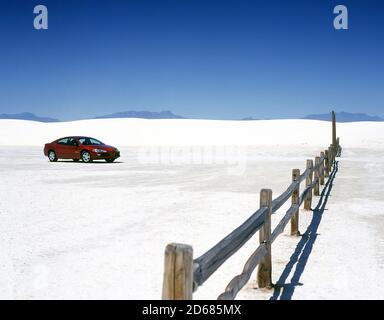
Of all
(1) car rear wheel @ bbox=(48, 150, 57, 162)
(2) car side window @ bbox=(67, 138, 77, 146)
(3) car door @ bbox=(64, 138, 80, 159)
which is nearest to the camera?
(3) car door @ bbox=(64, 138, 80, 159)

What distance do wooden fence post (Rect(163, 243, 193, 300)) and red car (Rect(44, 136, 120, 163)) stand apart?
22969 millimetres

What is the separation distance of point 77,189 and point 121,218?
495 centimetres

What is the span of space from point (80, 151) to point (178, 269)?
23.7 m

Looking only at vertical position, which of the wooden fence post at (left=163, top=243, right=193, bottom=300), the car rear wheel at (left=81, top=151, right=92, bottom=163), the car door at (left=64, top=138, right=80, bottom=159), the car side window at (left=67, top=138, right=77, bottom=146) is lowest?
the wooden fence post at (left=163, top=243, right=193, bottom=300)

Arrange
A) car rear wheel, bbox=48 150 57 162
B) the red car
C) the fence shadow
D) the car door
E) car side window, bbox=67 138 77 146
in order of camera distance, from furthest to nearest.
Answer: car rear wheel, bbox=48 150 57 162 < car side window, bbox=67 138 77 146 < the car door < the red car < the fence shadow

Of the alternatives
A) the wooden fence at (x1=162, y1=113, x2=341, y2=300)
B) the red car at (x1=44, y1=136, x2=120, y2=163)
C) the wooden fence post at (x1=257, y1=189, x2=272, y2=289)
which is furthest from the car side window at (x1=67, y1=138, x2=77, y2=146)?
the wooden fence post at (x1=257, y1=189, x2=272, y2=289)

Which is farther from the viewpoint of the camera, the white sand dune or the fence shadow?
the white sand dune

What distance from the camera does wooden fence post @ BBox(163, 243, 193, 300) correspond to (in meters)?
2.79

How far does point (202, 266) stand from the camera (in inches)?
125

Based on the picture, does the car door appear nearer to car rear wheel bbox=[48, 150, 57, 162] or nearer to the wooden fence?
car rear wheel bbox=[48, 150, 57, 162]

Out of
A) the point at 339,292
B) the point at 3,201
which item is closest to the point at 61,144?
the point at 3,201

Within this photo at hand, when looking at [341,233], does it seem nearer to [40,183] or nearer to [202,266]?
[202,266]

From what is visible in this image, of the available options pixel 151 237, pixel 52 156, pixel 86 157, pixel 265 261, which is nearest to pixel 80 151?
pixel 86 157

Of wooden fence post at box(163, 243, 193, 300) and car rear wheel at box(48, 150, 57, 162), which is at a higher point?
car rear wheel at box(48, 150, 57, 162)
